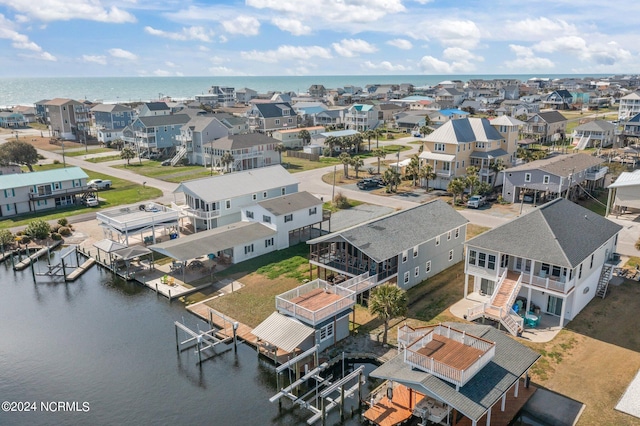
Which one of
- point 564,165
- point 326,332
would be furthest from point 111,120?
point 326,332

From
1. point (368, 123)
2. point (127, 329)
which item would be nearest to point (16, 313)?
point (127, 329)

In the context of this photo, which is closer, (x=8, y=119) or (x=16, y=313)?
(x=16, y=313)

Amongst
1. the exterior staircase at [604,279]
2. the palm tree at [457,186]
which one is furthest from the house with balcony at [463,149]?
the exterior staircase at [604,279]

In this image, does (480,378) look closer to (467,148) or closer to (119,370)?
(119,370)

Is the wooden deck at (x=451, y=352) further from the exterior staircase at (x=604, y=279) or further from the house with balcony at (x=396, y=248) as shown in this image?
the exterior staircase at (x=604, y=279)

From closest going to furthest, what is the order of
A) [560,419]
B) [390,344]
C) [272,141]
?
1. [560,419]
2. [390,344]
3. [272,141]

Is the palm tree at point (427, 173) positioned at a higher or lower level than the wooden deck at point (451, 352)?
higher

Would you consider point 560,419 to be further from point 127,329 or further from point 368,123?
point 368,123
